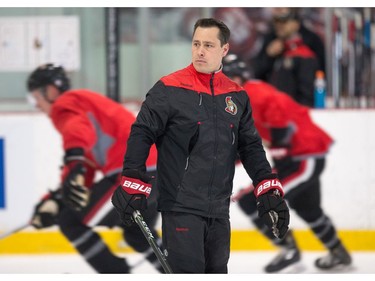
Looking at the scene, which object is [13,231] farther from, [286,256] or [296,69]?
[296,69]

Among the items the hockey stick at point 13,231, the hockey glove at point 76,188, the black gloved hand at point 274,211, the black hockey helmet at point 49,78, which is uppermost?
the black hockey helmet at point 49,78

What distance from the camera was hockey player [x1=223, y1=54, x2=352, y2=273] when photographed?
5.37m

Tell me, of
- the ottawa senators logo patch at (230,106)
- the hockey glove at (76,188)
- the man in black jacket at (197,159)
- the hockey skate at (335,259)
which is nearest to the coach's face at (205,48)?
the man in black jacket at (197,159)

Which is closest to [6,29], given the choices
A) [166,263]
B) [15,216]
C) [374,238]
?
[15,216]

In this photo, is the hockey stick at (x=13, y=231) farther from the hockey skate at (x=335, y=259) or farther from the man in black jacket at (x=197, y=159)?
the man in black jacket at (x=197, y=159)

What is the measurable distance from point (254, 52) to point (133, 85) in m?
0.74

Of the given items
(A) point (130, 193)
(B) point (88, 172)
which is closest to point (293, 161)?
(B) point (88, 172)

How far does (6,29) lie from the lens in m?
5.59

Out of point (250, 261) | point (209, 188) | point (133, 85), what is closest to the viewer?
point (209, 188)

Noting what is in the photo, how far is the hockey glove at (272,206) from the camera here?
3117 millimetres

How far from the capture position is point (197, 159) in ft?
9.95

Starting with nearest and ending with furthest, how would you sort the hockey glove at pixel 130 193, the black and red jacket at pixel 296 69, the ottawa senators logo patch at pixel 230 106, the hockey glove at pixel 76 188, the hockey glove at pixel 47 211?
1. the hockey glove at pixel 130 193
2. the ottawa senators logo patch at pixel 230 106
3. the hockey glove at pixel 76 188
4. the hockey glove at pixel 47 211
5. the black and red jacket at pixel 296 69

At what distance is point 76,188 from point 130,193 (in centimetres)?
216

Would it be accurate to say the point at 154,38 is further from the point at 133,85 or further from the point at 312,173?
the point at 312,173
